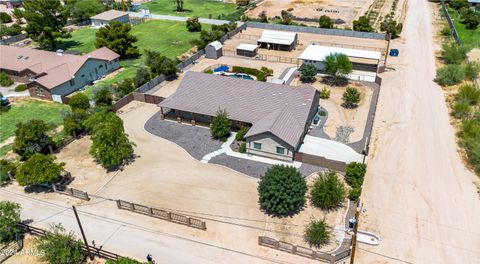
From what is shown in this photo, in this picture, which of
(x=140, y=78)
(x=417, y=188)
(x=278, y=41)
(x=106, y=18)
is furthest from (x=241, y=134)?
(x=106, y=18)

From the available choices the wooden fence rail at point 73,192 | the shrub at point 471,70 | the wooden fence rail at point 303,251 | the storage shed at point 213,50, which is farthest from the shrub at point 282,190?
the storage shed at point 213,50

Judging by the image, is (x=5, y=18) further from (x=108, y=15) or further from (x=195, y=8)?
(x=195, y=8)

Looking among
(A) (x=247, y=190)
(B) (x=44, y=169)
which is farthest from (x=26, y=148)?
(A) (x=247, y=190)

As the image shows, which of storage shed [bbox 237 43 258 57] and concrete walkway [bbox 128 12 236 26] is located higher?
concrete walkway [bbox 128 12 236 26]

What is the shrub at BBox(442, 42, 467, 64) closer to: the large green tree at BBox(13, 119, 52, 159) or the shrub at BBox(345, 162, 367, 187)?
the shrub at BBox(345, 162, 367, 187)

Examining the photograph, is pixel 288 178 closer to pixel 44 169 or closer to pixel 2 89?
pixel 44 169

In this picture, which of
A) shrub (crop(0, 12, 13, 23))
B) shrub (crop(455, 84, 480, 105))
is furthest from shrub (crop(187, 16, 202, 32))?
shrub (crop(455, 84, 480, 105))

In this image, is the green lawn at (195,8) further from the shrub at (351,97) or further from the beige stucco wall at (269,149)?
the beige stucco wall at (269,149)
